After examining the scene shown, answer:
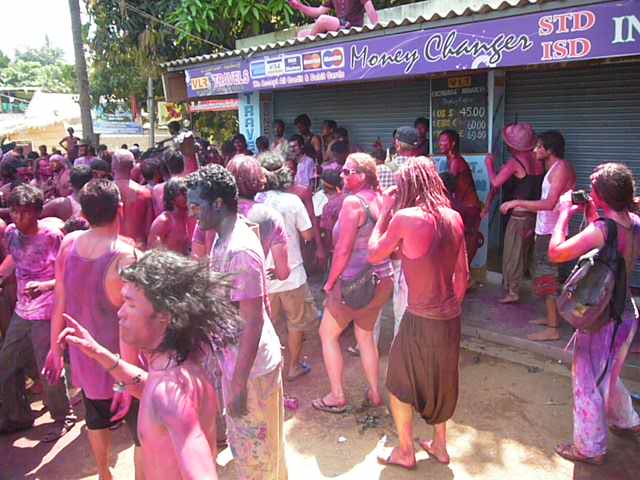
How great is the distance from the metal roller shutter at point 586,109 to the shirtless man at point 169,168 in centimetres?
385

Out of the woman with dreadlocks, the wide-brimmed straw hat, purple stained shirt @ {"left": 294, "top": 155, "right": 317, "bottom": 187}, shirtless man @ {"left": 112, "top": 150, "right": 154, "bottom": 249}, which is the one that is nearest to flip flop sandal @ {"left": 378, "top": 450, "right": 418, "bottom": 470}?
the woman with dreadlocks

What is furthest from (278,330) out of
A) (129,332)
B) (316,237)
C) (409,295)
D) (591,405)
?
(129,332)

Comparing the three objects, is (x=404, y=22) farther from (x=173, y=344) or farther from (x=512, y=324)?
(x=173, y=344)

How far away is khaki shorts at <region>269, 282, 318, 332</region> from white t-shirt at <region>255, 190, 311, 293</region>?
6 centimetres

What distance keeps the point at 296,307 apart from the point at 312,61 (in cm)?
333

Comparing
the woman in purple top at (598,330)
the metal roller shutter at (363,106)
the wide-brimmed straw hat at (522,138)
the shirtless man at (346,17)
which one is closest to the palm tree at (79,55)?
the metal roller shutter at (363,106)

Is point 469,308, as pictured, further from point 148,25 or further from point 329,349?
point 148,25

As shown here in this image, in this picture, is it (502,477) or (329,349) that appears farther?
(329,349)

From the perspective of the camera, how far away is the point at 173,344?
1.91 metres

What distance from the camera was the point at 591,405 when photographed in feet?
10.7

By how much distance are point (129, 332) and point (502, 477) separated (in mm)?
2437

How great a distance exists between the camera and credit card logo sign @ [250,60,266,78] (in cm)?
718

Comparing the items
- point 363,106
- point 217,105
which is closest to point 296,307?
point 363,106

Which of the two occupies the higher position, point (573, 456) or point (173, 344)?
point (173, 344)
